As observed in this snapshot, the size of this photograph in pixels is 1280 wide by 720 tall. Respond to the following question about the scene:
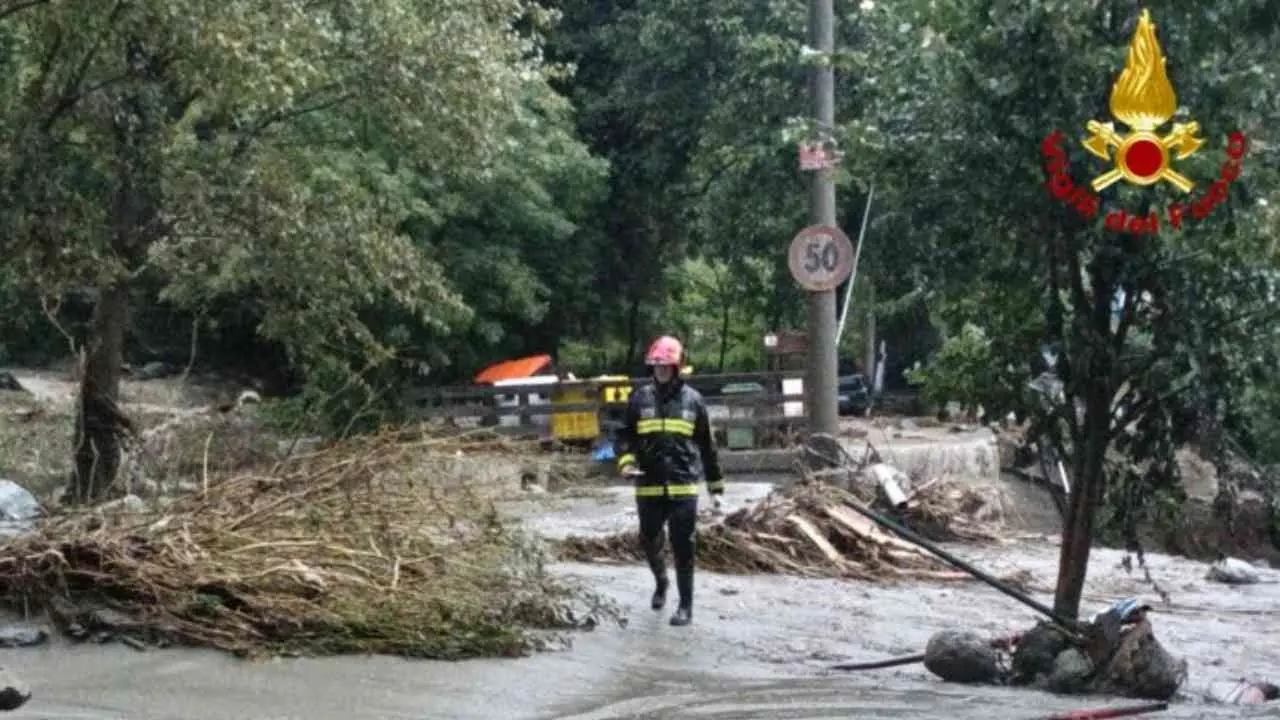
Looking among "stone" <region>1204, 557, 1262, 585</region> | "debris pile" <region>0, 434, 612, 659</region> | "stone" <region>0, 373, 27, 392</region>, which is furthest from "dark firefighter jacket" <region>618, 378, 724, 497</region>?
"stone" <region>0, 373, 27, 392</region>

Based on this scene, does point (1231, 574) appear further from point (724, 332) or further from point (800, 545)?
point (724, 332)

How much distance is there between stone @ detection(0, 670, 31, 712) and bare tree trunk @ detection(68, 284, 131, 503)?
4288mm

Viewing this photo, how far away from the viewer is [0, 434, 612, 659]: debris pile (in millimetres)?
10414

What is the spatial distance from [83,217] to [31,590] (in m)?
3.97

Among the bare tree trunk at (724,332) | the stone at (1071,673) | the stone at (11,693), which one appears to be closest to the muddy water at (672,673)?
the stone at (11,693)

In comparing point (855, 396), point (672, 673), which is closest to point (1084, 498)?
point (672, 673)

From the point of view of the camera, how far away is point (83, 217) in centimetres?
1365

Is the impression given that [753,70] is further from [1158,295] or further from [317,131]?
[1158,295]

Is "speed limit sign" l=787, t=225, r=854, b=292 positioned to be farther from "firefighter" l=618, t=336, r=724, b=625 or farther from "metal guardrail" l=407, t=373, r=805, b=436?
"metal guardrail" l=407, t=373, r=805, b=436

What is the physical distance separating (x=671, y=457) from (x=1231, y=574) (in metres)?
7.26

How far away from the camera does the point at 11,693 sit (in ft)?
28.9

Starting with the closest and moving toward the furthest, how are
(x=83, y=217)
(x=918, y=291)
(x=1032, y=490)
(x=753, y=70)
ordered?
(x=918, y=291), (x=83, y=217), (x=1032, y=490), (x=753, y=70)

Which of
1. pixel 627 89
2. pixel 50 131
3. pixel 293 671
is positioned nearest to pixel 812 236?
pixel 50 131

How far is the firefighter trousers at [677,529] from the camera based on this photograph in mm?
12773
